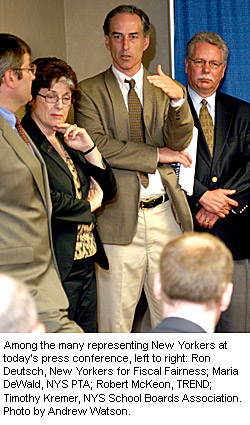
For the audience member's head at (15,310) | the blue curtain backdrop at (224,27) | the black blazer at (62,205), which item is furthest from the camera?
the blue curtain backdrop at (224,27)

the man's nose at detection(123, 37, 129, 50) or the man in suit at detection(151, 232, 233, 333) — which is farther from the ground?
the man's nose at detection(123, 37, 129, 50)

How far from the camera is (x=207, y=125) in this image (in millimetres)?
3605

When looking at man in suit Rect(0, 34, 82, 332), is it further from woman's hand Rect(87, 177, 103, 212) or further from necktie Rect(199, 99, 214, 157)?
necktie Rect(199, 99, 214, 157)

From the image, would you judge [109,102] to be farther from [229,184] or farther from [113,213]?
[229,184]

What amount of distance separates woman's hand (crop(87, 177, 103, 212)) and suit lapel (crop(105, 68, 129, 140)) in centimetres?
43

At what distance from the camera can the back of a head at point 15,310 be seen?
155cm

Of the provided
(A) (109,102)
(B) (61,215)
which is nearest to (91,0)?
(A) (109,102)

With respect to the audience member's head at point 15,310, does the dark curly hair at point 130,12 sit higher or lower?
higher

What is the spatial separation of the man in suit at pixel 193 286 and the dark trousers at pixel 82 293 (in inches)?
44.5

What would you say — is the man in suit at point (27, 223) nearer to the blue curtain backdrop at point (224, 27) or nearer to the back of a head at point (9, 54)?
the back of a head at point (9, 54)

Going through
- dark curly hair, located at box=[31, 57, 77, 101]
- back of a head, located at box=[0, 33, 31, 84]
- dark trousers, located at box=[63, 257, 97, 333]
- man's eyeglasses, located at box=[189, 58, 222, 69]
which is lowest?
dark trousers, located at box=[63, 257, 97, 333]

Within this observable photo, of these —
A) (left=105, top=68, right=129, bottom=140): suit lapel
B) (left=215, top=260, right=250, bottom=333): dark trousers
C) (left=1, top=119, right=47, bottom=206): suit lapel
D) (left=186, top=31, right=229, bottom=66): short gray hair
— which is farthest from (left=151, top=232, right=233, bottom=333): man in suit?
(left=186, top=31, right=229, bottom=66): short gray hair

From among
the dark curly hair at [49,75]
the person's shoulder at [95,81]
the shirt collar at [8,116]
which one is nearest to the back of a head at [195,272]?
the shirt collar at [8,116]

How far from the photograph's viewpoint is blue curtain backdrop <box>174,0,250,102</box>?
13.1 ft
